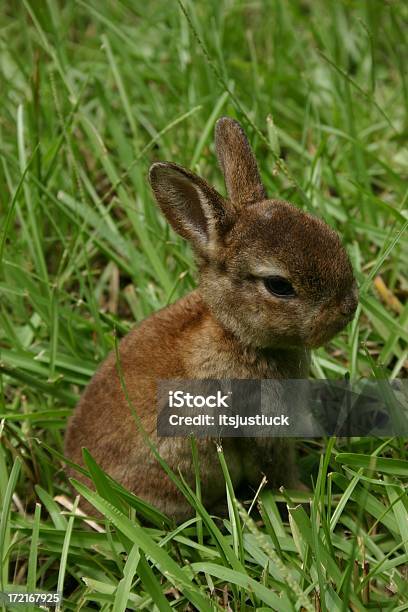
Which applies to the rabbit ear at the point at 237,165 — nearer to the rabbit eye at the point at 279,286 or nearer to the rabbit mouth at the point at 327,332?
the rabbit eye at the point at 279,286

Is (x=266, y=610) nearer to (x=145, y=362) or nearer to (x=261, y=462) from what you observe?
(x=261, y=462)

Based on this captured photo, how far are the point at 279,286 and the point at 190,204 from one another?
0.58 metres

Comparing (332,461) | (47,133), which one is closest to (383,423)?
(332,461)

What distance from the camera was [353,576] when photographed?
3.52 m

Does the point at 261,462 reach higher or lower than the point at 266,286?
lower

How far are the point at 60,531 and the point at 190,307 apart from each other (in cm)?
122

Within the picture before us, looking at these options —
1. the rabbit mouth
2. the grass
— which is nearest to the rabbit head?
the rabbit mouth

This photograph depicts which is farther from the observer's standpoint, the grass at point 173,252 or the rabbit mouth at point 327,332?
the rabbit mouth at point 327,332

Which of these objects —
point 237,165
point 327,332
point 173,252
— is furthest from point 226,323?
point 173,252

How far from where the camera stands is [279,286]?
3.84 m

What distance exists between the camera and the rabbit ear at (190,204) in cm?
389

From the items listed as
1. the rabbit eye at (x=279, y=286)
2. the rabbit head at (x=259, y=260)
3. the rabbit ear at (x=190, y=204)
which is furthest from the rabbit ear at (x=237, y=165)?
the rabbit eye at (x=279, y=286)

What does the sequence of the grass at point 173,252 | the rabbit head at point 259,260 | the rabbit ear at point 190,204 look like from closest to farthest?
1. the grass at point 173,252
2. the rabbit head at point 259,260
3. the rabbit ear at point 190,204

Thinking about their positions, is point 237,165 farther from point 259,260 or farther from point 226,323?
point 226,323
